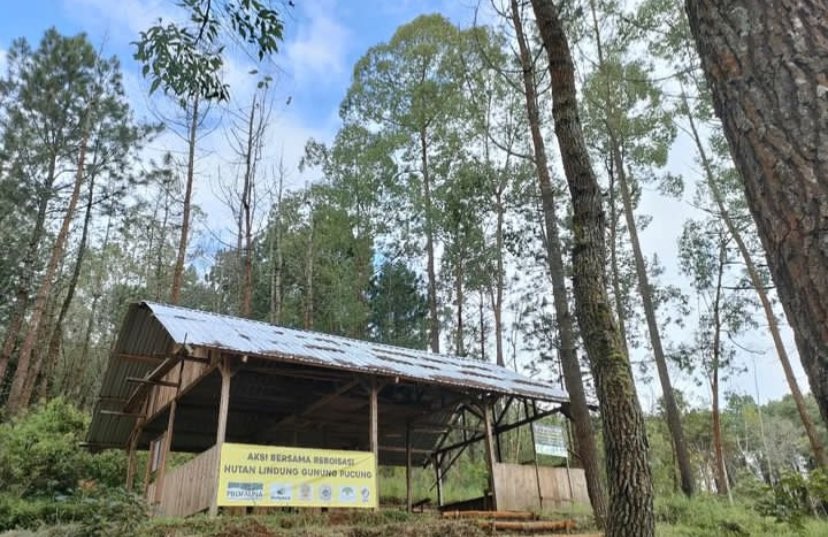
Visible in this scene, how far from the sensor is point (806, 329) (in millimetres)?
1225

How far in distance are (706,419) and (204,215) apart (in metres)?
28.2

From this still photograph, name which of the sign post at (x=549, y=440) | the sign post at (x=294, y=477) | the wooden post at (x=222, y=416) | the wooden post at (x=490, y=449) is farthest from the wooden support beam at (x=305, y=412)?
the sign post at (x=549, y=440)

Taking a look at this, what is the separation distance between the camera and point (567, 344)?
27.8 feet

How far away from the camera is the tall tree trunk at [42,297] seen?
1502 cm

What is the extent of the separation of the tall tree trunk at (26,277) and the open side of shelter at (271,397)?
2844 mm

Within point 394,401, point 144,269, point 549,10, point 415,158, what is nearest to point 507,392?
point 394,401

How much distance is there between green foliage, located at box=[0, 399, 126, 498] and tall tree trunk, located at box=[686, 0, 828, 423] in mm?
16227

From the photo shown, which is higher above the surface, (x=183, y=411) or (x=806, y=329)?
(x=183, y=411)

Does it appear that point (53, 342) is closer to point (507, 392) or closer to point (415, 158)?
point (415, 158)

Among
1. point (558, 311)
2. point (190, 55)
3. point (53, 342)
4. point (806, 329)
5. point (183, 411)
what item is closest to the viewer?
point (806, 329)

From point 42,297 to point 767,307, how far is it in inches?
782

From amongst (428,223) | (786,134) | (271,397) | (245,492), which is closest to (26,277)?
(271,397)

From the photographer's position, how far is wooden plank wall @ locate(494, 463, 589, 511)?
11406 mm

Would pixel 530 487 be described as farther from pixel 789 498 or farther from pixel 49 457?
pixel 49 457
